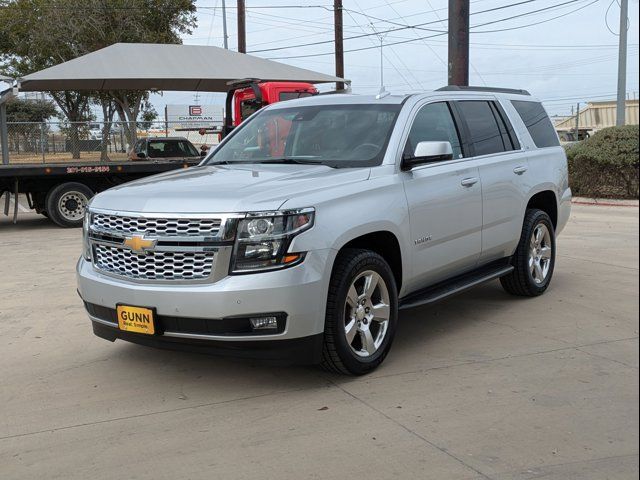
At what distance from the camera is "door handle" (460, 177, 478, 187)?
565cm

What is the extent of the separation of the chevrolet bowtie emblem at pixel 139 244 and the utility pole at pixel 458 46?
1262 cm

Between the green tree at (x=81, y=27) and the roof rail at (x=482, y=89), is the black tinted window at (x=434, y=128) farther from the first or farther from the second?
the green tree at (x=81, y=27)

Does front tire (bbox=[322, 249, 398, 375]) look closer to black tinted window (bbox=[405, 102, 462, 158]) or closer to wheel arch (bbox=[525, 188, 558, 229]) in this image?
black tinted window (bbox=[405, 102, 462, 158])

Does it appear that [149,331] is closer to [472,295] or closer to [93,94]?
[472,295]

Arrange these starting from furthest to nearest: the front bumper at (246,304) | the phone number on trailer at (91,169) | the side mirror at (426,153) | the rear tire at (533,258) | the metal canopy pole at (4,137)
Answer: the metal canopy pole at (4,137), the phone number on trailer at (91,169), the rear tire at (533,258), the side mirror at (426,153), the front bumper at (246,304)

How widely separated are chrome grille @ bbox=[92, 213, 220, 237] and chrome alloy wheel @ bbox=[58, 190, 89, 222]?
1044 cm

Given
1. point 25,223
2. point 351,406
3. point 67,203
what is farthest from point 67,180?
point 351,406

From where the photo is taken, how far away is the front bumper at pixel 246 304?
412 cm

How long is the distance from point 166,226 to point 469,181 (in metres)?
2.59

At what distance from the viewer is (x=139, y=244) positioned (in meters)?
4.37

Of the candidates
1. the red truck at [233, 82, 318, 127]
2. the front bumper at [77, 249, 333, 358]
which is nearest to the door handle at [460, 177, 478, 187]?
the front bumper at [77, 249, 333, 358]

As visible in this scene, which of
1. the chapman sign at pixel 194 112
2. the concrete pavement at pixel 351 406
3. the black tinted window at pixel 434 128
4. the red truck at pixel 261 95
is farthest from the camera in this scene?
the chapman sign at pixel 194 112

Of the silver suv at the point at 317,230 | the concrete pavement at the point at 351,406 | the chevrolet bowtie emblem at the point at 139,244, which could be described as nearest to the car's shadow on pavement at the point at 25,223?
the concrete pavement at the point at 351,406

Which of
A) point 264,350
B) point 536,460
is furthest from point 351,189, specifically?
point 536,460
